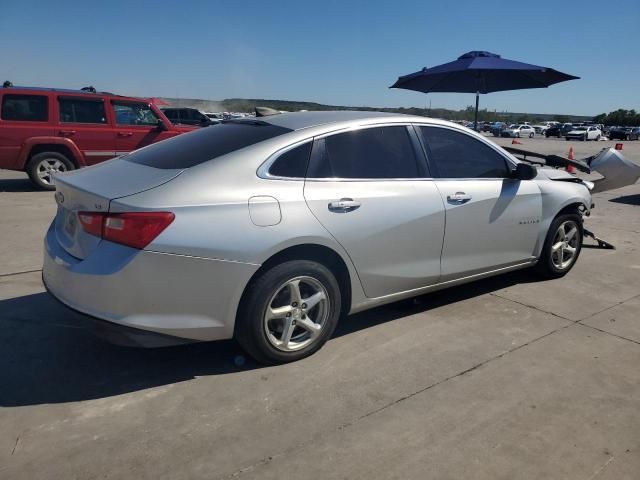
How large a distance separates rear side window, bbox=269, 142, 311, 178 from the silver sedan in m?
0.01

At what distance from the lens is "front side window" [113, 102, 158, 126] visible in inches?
396

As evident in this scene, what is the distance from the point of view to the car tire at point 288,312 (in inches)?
119

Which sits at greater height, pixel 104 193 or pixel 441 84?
pixel 441 84

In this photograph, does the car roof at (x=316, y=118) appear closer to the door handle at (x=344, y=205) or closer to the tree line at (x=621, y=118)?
the door handle at (x=344, y=205)

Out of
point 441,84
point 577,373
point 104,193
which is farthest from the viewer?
point 441,84

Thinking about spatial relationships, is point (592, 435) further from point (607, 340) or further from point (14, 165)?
point (14, 165)

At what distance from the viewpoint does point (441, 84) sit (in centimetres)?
1067

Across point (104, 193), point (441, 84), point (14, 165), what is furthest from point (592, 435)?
point (14, 165)

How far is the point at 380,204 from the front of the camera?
137 inches

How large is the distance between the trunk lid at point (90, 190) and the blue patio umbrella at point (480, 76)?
23.8ft

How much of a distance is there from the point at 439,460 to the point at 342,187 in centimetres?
171

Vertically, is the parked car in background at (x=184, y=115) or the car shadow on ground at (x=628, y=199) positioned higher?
the parked car in background at (x=184, y=115)

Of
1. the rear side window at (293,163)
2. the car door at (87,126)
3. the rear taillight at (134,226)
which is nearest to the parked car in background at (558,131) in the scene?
the car door at (87,126)

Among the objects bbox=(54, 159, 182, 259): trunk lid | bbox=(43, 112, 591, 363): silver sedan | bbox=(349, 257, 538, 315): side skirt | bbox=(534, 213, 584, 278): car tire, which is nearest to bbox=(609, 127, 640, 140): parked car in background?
bbox=(534, 213, 584, 278): car tire
